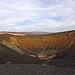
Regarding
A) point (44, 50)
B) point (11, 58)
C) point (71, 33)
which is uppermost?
point (71, 33)

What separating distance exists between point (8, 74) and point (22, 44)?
147ft

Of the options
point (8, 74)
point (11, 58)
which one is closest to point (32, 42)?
point (11, 58)

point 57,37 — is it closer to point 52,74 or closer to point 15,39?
point 15,39

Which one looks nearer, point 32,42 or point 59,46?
point 59,46

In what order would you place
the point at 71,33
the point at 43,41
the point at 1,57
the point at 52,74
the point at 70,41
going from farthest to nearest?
the point at 43,41
the point at 71,33
the point at 70,41
the point at 1,57
the point at 52,74

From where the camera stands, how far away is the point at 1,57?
2078 cm

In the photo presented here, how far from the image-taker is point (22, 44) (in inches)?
2153

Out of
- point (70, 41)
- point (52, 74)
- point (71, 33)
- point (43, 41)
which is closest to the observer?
point (52, 74)

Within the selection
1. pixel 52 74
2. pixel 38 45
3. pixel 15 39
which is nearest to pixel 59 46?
pixel 38 45

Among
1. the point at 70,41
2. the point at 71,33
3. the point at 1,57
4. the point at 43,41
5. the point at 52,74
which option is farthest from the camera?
the point at 43,41

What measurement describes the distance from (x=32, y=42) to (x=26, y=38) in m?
3.88

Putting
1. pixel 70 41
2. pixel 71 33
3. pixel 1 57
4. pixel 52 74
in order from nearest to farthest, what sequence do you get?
pixel 52 74 → pixel 1 57 → pixel 70 41 → pixel 71 33

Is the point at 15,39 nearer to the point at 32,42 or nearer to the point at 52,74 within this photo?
the point at 32,42

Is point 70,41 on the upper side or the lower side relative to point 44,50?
upper
